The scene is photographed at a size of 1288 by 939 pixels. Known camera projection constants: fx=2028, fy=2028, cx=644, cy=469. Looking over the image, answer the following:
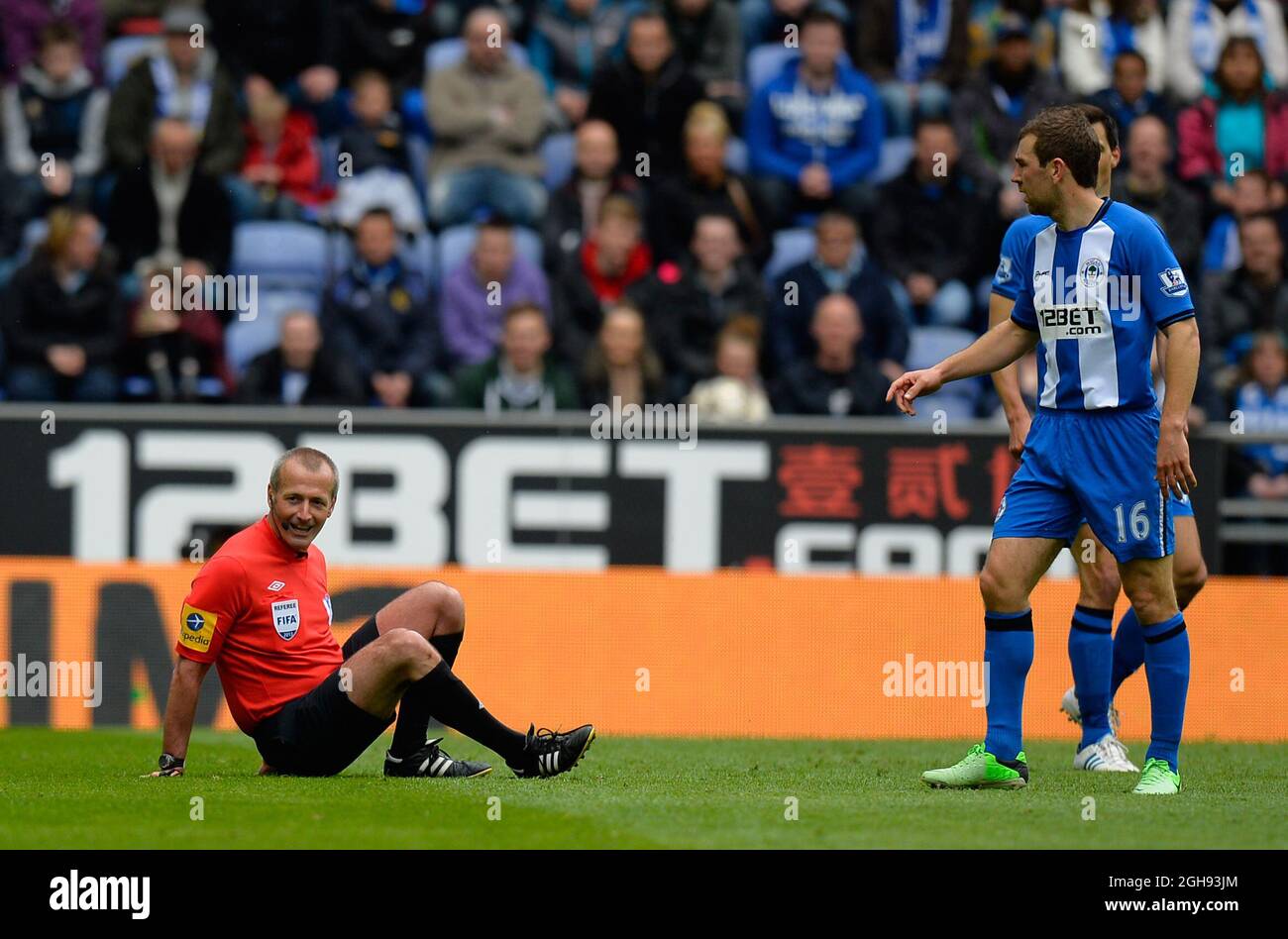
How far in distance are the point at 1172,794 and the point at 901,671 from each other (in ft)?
13.2

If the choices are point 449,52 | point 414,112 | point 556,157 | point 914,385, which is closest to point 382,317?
point 556,157

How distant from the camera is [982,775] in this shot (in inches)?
291

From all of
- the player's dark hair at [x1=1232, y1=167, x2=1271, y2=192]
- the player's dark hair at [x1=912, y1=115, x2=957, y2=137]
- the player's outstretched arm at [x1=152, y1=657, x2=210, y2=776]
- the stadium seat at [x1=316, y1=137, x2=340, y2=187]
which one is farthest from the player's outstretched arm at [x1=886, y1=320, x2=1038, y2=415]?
the stadium seat at [x1=316, y1=137, x2=340, y2=187]

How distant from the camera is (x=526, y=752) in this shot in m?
7.46

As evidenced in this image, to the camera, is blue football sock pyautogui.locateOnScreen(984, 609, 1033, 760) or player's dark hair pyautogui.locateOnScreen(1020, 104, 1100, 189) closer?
player's dark hair pyautogui.locateOnScreen(1020, 104, 1100, 189)

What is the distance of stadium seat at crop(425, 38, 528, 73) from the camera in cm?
1565

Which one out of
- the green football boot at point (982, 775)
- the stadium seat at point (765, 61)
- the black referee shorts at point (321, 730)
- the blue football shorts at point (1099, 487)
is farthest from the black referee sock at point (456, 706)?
the stadium seat at point (765, 61)

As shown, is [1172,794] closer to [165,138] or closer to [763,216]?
[763,216]

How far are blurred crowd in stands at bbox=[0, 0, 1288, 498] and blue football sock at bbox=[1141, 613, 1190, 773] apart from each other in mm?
5343

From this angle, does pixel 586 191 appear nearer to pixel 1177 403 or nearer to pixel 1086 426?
pixel 1086 426

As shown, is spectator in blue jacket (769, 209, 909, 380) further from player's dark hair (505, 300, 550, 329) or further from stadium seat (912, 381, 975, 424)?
player's dark hair (505, 300, 550, 329)
